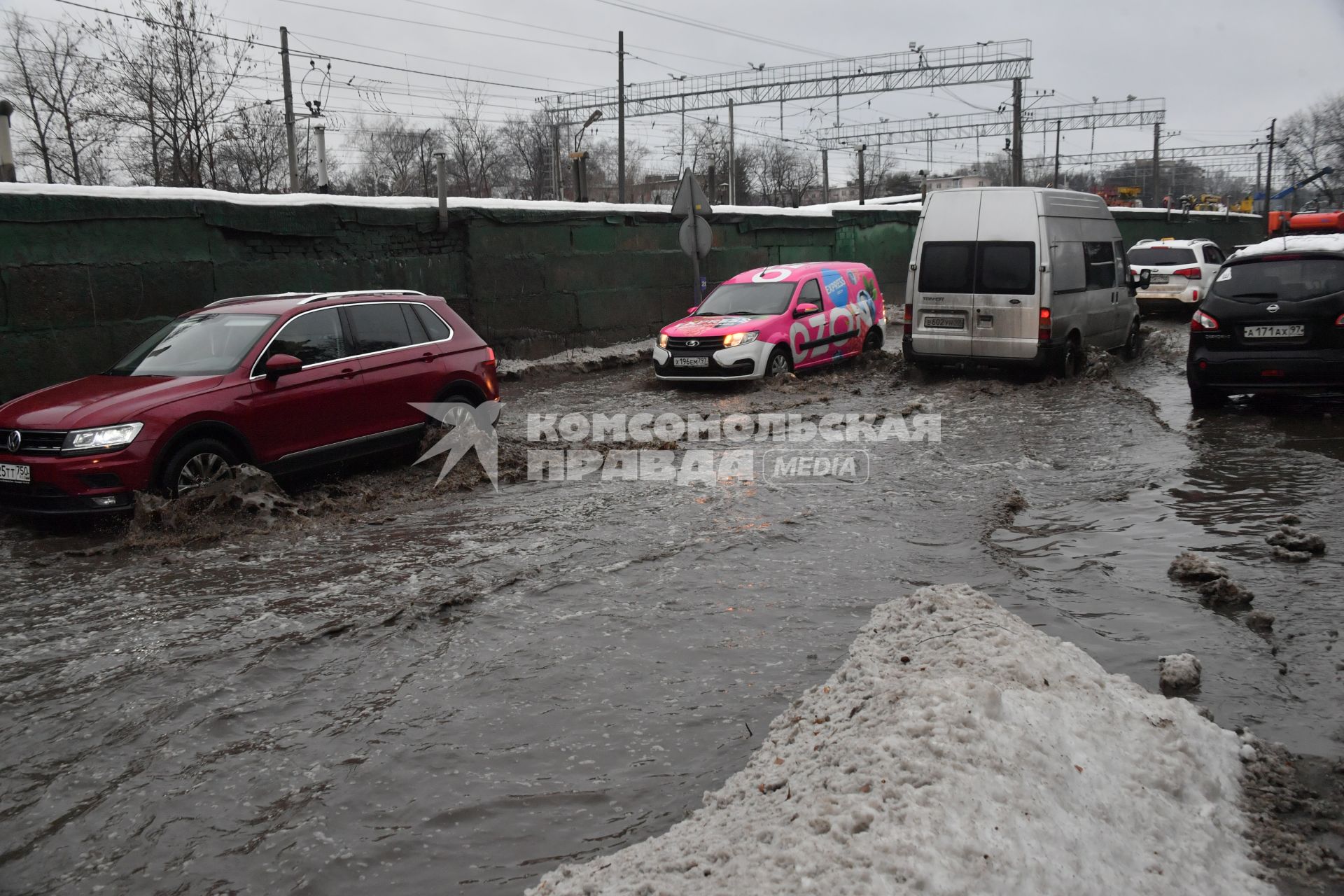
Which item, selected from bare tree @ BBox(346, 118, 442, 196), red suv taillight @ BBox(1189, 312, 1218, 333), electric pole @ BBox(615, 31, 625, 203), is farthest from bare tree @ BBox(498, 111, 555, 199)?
red suv taillight @ BBox(1189, 312, 1218, 333)

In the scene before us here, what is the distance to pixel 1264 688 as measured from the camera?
435 cm

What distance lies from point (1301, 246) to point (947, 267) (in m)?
3.84

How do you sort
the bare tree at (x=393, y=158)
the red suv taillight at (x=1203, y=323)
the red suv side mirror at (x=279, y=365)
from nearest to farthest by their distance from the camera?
the red suv side mirror at (x=279, y=365), the red suv taillight at (x=1203, y=323), the bare tree at (x=393, y=158)

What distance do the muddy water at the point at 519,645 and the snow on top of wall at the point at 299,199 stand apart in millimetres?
4549

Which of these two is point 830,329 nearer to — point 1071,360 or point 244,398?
point 1071,360

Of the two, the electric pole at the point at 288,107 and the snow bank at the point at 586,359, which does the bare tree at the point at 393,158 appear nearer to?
the electric pole at the point at 288,107

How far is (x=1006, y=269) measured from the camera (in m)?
12.4

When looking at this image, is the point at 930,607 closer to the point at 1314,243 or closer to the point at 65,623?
the point at 65,623

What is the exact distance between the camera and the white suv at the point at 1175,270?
21.2 metres

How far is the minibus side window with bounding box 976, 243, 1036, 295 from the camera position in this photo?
1221cm

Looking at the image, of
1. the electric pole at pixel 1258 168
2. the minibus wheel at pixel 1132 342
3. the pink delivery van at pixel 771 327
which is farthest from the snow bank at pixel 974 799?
the electric pole at pixel 1258 168

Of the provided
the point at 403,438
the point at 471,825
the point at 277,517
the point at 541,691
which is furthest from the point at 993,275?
the point at 471,825

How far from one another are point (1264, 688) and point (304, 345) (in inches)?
269

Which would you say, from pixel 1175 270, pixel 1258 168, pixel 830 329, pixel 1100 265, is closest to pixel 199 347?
pixel 830 329
